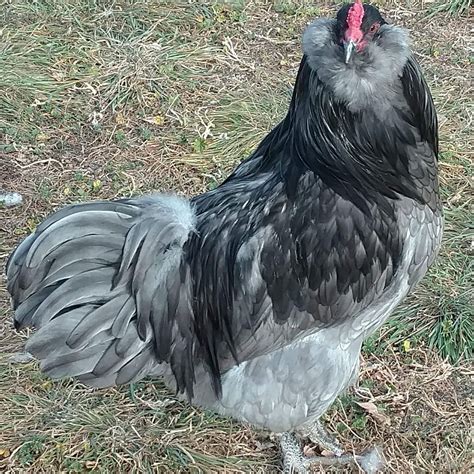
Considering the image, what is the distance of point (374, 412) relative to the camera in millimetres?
3559

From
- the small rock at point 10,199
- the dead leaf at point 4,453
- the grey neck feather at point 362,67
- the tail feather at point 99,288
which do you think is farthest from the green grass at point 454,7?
the dead leaf at point 4,453

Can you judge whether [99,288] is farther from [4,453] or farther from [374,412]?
[374,412]

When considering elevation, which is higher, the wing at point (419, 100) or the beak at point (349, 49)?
the beak at point (349, 49)

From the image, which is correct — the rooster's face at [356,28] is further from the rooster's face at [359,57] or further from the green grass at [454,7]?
the green grass at [454,7]

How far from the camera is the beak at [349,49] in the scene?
238cm

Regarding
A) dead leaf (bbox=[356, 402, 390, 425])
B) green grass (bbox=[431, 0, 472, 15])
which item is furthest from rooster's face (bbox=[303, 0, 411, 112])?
green grass (bbox=[431, 0, 472, 15])

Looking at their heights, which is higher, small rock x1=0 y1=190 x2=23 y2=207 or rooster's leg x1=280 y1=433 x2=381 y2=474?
small rock x1=0 y1=190 x2=23 y2=207

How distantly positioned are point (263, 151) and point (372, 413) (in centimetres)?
139

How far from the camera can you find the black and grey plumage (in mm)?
2553

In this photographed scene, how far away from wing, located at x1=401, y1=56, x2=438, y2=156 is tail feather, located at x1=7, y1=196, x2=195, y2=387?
3.01 ft

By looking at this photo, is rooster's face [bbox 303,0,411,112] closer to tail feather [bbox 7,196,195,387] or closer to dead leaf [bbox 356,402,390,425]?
tail feather [bbox 7,196,195,387]

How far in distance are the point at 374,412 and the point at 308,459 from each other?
390mm

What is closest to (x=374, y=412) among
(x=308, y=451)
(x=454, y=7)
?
(x=308, y=451)

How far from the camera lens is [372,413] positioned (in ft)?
11.7
